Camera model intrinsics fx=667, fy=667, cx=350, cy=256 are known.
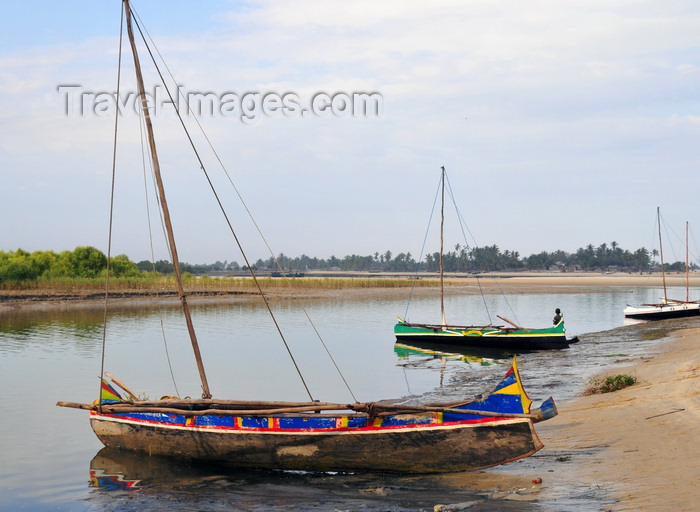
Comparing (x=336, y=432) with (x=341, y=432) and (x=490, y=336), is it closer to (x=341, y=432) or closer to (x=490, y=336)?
(x=341, y=432)

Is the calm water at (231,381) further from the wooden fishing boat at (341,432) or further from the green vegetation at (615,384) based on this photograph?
the green vegetation at (615,384)

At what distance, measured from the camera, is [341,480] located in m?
12.6

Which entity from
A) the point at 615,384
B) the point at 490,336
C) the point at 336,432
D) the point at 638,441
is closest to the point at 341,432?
the point at 336,432

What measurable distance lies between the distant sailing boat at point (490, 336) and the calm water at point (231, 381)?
105 centimetres

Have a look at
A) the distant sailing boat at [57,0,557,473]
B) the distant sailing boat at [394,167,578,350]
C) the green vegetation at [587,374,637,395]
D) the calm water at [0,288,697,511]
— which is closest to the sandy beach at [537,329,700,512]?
the green vegetation at [587,374,637,395]

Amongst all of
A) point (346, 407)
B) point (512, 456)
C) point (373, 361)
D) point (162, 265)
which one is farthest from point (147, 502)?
point (162, 265)

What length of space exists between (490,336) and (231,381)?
567 inches

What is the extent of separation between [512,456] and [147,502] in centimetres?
663

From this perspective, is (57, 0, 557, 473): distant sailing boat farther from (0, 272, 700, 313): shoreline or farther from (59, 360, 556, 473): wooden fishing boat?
(0, 272, 700, 313): shoreline

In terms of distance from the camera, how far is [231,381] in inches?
1006

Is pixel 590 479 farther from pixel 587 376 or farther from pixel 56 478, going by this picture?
pixel 587 376

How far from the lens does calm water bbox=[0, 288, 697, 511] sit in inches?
473

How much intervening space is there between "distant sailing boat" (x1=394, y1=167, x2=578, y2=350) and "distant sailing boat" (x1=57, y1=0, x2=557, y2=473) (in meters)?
19.6

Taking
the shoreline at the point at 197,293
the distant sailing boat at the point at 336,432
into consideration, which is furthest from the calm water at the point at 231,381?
the shoreline at the point at 197,293
